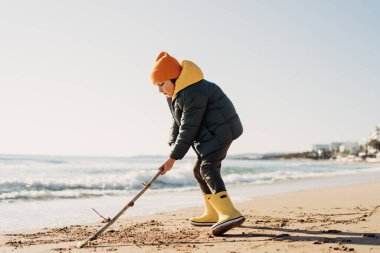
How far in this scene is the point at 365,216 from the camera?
4648 millimetres

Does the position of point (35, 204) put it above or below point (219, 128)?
below

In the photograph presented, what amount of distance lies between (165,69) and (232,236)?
5.16 ft

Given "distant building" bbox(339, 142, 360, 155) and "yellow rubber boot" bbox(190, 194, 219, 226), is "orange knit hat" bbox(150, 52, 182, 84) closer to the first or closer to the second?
"yellow rubber boot" bbox(190, 194, 219, 226)

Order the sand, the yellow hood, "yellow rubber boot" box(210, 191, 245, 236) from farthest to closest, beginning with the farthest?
the yellow hood
"yellow rubber boot" box(210, 191, 245, 236)
the sand

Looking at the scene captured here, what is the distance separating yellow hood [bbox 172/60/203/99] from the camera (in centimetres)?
392

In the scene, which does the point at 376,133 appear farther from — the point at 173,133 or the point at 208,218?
the point at 173,133

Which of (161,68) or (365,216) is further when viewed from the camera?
(365,216)

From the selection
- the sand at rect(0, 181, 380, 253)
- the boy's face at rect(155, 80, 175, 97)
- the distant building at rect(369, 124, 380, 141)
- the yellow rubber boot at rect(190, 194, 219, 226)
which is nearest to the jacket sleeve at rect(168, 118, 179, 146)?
the boy's face at rect(155, 80, 175, 97)

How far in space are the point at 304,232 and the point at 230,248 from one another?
891mm

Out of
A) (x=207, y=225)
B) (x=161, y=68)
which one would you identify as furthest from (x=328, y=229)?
(x=161, y=68)

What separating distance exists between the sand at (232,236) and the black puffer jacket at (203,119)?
0.76 m

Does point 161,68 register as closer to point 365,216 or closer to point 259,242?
point 259,242

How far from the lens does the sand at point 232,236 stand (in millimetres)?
3189

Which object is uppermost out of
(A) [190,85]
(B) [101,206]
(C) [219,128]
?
(A) [190,85]
